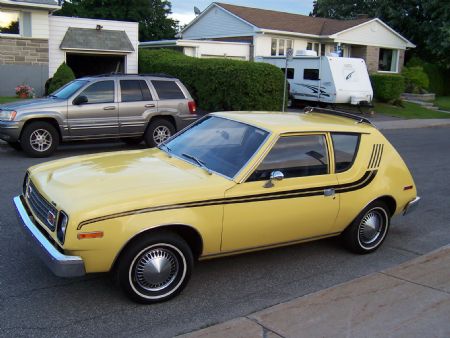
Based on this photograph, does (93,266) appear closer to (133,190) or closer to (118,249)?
(118,249)

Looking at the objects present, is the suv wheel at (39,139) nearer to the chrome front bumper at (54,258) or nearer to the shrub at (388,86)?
the chrome front bumper at (54,258)

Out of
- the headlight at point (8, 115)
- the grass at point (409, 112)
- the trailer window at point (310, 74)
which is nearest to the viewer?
the headlight at point (8, 115)

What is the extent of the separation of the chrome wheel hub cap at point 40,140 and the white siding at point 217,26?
2135cm

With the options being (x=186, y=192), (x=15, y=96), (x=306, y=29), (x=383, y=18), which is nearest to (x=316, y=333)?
(x=186, y=192)

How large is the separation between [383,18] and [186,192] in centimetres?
3934

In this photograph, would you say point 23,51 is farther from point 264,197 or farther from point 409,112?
point 264,197

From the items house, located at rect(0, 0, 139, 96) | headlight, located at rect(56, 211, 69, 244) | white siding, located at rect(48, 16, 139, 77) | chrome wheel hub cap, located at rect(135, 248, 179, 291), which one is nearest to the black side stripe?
headlight, located at rect(56, 211, 69, 244)

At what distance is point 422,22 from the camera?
1490 inches

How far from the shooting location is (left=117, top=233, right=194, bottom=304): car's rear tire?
4.09 m

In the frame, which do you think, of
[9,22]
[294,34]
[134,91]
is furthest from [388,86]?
[134,91]

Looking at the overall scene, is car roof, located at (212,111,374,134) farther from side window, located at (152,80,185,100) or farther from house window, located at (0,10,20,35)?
house window, located at (0,10,20,35)

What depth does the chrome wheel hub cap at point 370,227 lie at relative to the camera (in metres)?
5.64

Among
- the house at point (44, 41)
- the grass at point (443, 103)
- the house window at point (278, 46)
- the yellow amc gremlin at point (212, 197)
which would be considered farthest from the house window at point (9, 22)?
the grass at point (443, 103)

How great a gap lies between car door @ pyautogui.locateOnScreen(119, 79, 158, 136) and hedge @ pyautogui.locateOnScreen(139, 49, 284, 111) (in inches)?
234
